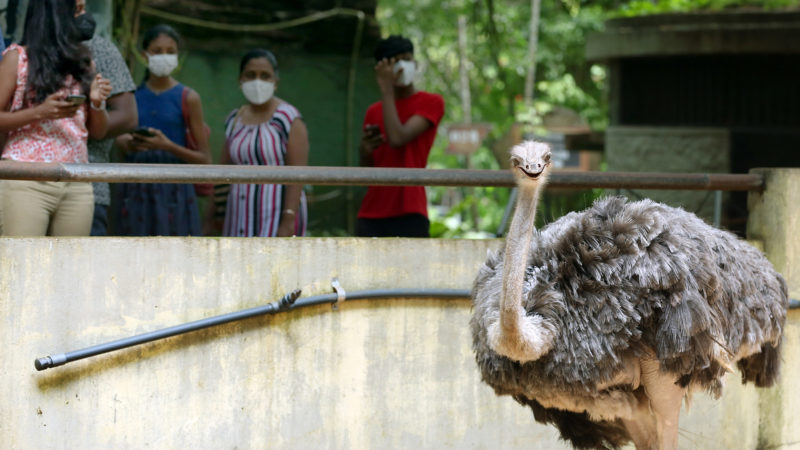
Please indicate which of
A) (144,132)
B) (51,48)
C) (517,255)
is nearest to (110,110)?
(144,132)

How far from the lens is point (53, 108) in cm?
482

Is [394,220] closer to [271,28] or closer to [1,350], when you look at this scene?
[1,350]

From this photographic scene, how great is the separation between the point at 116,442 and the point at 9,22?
114 inches

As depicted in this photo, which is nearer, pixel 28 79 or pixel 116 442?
pixel 116 442

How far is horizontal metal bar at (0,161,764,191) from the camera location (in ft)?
14.6

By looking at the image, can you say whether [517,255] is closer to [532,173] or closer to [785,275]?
[532,173]

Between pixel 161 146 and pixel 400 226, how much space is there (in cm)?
137

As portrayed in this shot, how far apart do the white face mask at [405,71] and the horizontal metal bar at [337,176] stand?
1241 millimetres

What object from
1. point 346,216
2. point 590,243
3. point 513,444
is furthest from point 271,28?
point 590,243

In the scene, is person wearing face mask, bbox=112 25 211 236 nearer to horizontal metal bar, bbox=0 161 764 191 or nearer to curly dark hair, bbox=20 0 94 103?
curly dark hair, bbox=20 0 94 103

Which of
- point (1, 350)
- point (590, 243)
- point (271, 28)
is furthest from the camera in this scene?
point (271, 28)

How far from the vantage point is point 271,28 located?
9344 millimetres

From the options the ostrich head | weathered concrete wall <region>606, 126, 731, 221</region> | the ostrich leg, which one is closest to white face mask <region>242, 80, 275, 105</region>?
the ostrich head

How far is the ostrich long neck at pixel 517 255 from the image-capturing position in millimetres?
3645
